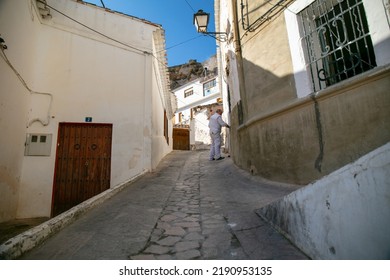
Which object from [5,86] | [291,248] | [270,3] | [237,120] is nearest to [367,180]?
[291,248]

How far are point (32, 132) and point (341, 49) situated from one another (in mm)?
7178

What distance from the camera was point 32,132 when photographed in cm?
623

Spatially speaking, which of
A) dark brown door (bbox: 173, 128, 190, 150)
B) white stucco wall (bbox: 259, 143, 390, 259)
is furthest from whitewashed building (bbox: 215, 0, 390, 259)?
dark brown door (bbox: 173, 128, 190, 150)

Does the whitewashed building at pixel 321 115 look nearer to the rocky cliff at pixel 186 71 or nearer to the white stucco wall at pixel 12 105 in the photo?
the white stucco wall at pixel 12 105

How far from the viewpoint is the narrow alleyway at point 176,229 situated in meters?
2.01

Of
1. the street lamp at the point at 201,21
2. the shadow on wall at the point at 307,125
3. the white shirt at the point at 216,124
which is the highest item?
the street lamp at the point at 201,21

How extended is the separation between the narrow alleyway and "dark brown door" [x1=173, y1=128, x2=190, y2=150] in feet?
50.9

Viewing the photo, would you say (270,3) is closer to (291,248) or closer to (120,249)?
(291,248)

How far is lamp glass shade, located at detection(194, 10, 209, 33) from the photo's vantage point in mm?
7383

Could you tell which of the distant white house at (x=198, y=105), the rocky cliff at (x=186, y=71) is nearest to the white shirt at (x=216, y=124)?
the distant white house at (x=198, y=105)

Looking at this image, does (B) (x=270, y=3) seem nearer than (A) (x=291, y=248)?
No

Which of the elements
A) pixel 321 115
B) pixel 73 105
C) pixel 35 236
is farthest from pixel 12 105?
pixel 321 115

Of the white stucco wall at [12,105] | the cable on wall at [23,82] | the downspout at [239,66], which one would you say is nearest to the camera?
the cable on wall at [23,82]

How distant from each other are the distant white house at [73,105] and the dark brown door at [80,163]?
25 mm
